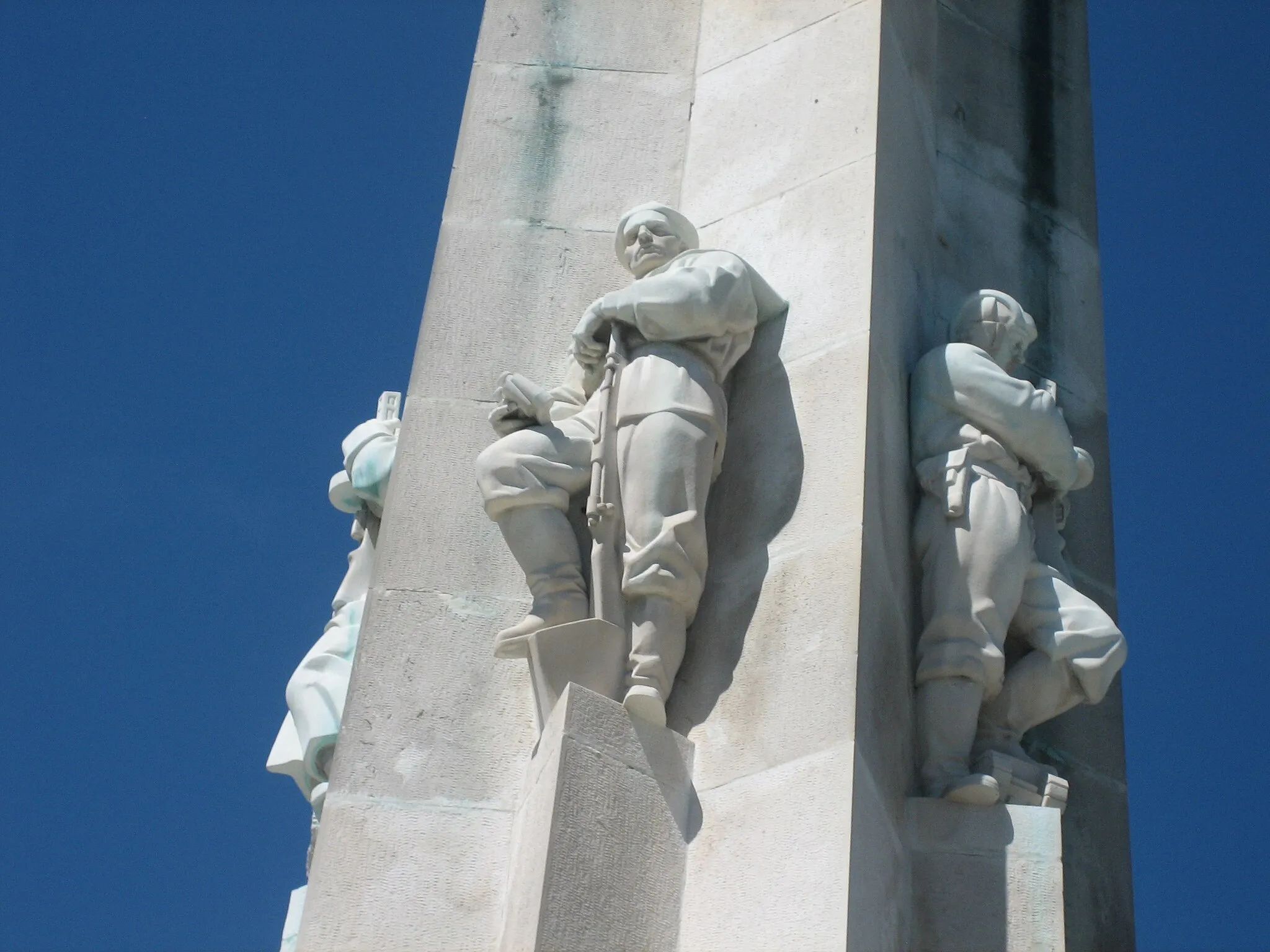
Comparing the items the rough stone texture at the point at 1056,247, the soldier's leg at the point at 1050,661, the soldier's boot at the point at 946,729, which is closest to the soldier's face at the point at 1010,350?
the rough stone texture at the point at 1056,247

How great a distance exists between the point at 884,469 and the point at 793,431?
1.37ft

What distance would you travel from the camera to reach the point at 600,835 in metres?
9.09

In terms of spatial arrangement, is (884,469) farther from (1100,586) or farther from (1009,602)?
(1100,586)

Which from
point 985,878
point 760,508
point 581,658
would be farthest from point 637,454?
point 985,878

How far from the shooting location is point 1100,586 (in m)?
11.6

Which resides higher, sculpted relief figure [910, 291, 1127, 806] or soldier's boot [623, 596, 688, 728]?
sculpted relief figure [910, 291, 1127, 806]

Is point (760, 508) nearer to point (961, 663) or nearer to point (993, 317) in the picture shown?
point (961, 663)

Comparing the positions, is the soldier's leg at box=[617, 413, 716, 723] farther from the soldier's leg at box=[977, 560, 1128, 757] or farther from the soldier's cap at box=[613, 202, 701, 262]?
the soldier's leg at box=[977, 560, 1128, 757]

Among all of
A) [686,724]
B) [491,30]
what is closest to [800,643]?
[686,724]

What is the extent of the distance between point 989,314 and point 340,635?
332 cm

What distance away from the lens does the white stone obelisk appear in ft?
30.2

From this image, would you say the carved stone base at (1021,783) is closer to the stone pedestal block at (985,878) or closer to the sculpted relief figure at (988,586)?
the sculpted relief figure at (988,586)

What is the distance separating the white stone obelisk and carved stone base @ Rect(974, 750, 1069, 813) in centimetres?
18

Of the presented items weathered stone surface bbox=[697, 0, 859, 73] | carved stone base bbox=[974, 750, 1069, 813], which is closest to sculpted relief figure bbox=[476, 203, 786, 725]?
carved stone base bbox=[974, 750, 1069, 813]
